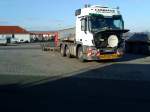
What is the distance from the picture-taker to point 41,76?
1678 cm

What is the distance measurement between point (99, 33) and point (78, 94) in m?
11.4

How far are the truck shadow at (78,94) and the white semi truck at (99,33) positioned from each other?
19.7 ft

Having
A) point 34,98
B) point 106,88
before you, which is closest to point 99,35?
point 106,88

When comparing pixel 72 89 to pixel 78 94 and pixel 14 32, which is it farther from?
pixel 14 32

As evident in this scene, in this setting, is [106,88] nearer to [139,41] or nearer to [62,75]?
[62,75]

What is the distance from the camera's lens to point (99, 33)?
22516 millimetres

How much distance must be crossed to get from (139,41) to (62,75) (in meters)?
17.3

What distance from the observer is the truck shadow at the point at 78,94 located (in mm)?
9594

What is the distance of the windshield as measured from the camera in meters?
22.8

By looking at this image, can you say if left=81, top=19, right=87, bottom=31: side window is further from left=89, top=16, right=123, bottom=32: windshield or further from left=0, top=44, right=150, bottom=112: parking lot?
left=0, top=44, right=150, bottom=112: parking lot

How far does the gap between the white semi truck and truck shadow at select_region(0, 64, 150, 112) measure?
5.99 m

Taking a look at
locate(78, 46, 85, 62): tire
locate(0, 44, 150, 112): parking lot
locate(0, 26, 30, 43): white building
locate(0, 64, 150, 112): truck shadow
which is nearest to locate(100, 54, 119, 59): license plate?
locate(78, 46, 85, 62): tire

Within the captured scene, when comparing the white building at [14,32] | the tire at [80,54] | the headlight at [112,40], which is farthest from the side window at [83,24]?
the white building at [14,32]

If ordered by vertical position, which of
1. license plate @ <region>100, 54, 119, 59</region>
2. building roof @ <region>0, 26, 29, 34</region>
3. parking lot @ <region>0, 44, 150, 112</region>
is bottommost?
parking lot @ <region>0, 44, 150, 112</region>
